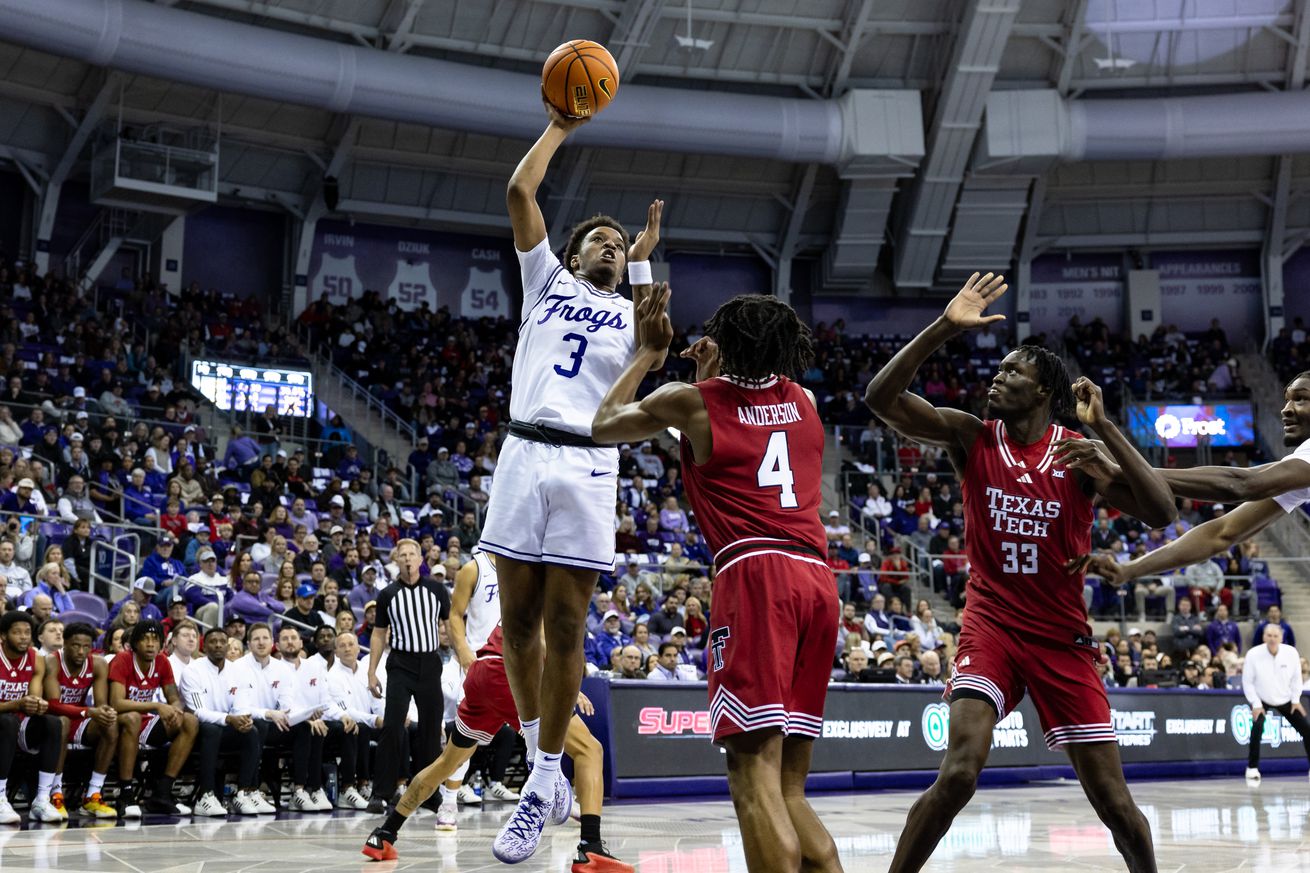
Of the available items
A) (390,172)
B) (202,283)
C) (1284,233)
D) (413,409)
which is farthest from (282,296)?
(1284,233)

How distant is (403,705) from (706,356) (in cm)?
622

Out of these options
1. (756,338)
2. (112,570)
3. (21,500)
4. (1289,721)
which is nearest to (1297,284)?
(1289,721)

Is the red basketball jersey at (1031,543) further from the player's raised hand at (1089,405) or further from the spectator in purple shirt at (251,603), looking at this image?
the spectator in purple shirt at (251,603)

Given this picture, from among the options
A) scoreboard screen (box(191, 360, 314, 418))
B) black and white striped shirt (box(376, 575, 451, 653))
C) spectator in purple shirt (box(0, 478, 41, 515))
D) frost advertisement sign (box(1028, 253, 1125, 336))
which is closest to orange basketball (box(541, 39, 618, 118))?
black and white striped shirt (box(376, 575, 451, 653))

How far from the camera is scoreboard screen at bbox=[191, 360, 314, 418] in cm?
2616

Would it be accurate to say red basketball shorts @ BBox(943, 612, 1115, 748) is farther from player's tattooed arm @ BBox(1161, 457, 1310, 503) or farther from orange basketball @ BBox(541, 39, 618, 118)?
orange basketball @ BBox(541, 39, 618, 118)

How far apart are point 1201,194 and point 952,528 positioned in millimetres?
14365

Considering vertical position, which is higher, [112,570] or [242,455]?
[242,455]

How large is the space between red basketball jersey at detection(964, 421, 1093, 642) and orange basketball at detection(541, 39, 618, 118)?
2.37 metres

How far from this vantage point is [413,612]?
1038cm

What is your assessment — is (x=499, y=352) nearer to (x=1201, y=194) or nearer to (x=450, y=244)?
(x=450, y=244)

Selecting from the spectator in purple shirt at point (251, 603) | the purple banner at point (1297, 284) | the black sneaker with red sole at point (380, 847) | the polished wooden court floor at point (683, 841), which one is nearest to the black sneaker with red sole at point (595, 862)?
the polished wooden court floor at point (683, 841)

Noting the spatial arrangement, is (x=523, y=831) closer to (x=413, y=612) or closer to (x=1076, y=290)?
(x=413, y=612)

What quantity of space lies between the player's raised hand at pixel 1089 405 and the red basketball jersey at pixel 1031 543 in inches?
20.6
